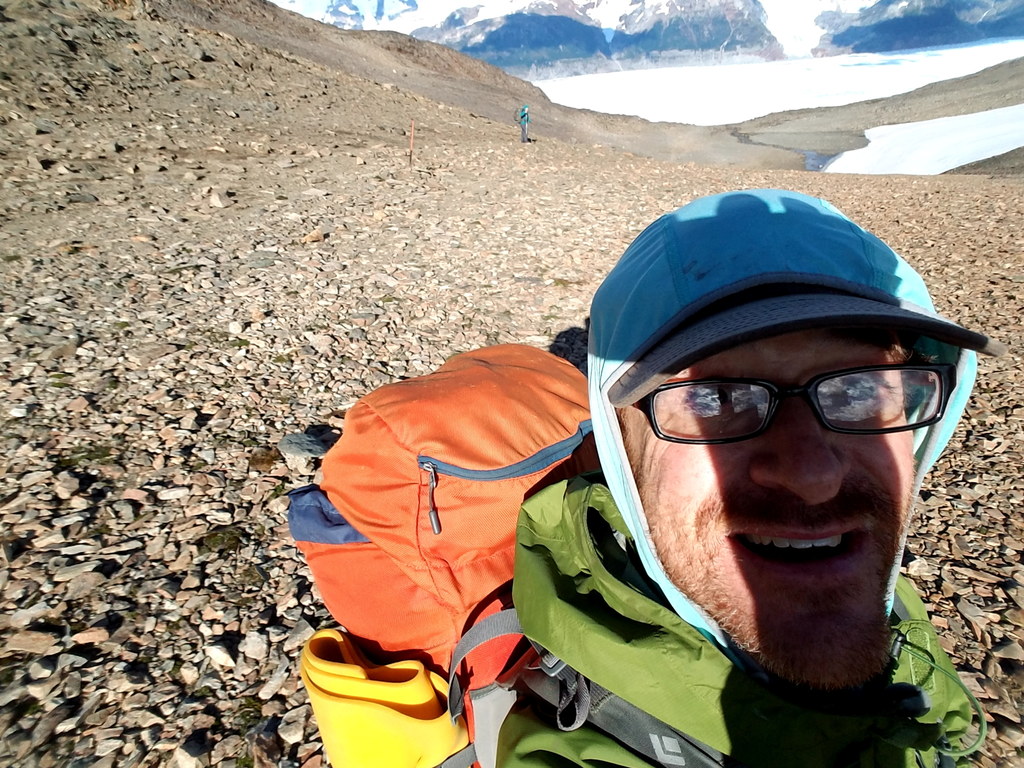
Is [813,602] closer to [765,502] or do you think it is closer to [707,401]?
[765,502]

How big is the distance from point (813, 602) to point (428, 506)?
110cm

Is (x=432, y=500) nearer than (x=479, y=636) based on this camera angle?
No

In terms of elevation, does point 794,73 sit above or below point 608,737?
above

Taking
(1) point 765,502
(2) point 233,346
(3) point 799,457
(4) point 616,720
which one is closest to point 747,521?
(1) point 765,502

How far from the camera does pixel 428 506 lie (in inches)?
70.4

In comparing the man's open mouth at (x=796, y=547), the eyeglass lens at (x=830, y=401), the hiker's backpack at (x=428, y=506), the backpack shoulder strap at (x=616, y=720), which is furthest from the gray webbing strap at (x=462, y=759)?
the eyeglass lens at (x=830, y=401)

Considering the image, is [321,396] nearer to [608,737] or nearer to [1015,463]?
[608,737]

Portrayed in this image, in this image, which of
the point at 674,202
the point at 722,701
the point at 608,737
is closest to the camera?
the point at 722,701

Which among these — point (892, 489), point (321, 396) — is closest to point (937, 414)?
point (892, 489)

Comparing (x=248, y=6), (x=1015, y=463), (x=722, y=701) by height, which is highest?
(x=248, y=6)

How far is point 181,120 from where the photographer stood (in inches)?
359

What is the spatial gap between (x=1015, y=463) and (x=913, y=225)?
219 inches

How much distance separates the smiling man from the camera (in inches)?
40.2

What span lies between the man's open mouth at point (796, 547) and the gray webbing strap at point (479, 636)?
2.07 feet
